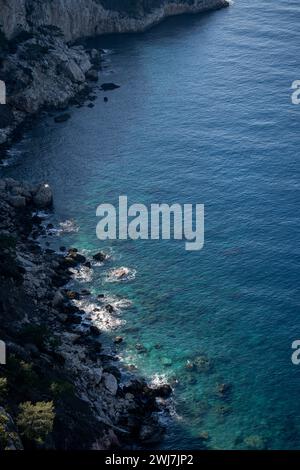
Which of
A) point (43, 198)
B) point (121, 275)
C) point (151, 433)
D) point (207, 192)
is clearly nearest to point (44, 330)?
point (151, 433)

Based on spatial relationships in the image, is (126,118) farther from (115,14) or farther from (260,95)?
(115,14)

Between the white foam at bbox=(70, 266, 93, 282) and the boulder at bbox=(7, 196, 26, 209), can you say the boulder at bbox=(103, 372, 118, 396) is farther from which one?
the boulder at bbox=(7, 196, 26, 209)

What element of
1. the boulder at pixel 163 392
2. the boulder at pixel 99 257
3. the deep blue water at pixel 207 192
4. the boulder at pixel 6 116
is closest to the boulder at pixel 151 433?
the deep blue water at pixel 207 192

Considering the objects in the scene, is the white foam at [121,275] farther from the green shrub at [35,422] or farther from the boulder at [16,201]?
the green shrub at [35,422]

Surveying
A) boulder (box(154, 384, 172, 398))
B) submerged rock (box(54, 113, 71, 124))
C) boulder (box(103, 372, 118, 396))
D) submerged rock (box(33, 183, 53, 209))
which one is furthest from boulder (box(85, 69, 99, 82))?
boulder (box(154, 384, 172, 398))

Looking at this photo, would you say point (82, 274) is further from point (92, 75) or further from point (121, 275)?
point (92, 75)
